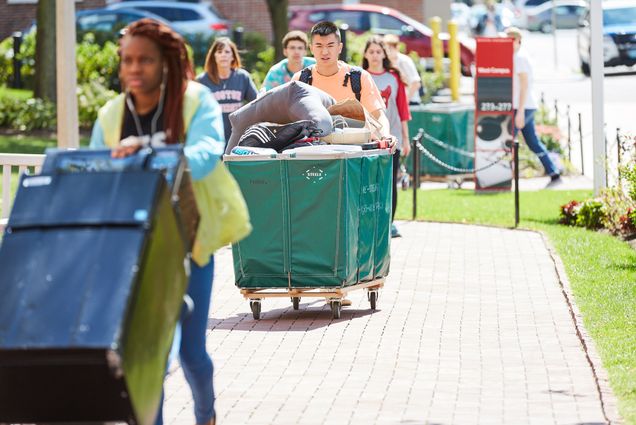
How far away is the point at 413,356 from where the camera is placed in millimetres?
8195

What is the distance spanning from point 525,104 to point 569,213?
3845 mm

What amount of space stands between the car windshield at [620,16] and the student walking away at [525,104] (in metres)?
18.0

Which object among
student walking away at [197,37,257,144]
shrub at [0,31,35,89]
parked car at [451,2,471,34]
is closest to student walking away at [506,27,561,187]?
student walking away at [197,37,257,144]

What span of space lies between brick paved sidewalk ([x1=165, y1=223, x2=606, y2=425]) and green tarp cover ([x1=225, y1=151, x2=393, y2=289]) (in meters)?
0.34

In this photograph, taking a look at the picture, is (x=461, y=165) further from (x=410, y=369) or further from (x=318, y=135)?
(x=410, y=369)

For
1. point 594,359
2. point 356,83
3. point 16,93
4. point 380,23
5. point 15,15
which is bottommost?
point 594,359

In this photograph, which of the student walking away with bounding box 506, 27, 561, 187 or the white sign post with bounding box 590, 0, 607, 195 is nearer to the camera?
the white sign post with bounding box 590, 0, 607, 195

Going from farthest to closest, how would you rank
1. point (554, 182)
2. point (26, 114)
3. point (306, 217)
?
1. point (26, 114)
2. point (554, 182)
3. point (306, 217)

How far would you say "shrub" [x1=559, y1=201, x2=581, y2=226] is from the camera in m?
14.7

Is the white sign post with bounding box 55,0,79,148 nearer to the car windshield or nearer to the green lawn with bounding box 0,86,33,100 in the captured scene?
the green lawn with bounding box 0,86,33,100

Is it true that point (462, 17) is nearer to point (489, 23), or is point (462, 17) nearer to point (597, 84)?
point (489, 23)

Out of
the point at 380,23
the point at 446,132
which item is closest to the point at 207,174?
the point at 446,132

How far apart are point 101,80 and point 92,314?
23.2 metres

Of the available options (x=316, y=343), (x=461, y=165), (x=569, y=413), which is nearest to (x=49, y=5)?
(x=461, y=165)
